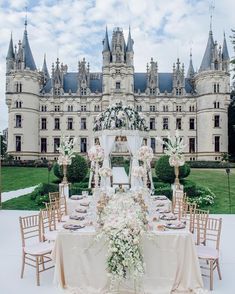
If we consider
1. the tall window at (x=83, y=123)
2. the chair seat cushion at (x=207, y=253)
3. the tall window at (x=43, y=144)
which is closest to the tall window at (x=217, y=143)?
the tall window at (x=83, y=123)

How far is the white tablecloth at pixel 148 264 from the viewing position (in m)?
4.93

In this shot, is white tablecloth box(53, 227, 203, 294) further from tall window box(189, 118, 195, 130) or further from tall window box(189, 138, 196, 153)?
tall window box(189, 118, 195, 130)

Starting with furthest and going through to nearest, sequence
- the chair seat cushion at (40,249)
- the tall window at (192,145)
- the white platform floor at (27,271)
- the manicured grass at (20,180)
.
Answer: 1. the tall window at (192,145)
2. the manicured grass at (20,180)
3. the chair seat cushion at (40,249)
4. the white platform floor at (27,271)

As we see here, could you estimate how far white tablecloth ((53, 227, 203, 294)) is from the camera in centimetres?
493

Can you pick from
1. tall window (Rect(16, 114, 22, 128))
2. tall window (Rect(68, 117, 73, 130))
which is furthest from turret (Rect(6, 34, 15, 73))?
tall window (Rect(68, 117, 73, 130))

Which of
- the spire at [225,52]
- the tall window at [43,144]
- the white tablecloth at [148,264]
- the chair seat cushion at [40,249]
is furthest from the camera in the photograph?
the tall window at [43,144]

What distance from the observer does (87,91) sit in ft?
132

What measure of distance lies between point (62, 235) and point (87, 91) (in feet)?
119

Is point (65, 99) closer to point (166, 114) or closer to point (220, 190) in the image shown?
point (166, 114)

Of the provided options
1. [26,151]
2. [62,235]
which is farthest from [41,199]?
[26,151]

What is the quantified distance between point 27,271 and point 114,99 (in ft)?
111

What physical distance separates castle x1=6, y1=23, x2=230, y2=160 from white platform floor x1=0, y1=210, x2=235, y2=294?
30.5 m

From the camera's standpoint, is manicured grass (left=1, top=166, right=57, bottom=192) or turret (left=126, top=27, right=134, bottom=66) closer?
manicured grass (left=1, top=166, right=57, bottom=192)

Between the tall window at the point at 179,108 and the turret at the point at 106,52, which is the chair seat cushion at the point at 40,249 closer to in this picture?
the turret at the point at 106,52
